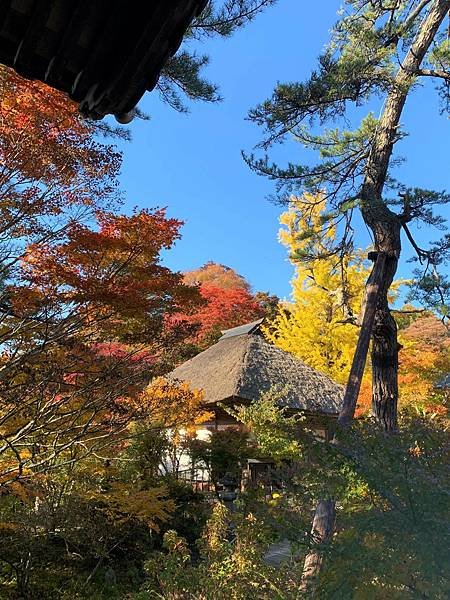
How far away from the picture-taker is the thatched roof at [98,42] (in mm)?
1213

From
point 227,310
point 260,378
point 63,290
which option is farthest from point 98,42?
point 227,310

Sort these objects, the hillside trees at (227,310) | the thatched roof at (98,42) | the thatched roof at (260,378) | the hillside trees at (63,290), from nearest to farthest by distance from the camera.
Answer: the thatched roof at (98,42) → the hillside trees at (63,290) → the thatched roof at (260,378) → the hillside trees at (227,310)

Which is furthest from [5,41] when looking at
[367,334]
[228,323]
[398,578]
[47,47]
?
[228,323]

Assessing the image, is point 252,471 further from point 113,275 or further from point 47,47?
point 47,47

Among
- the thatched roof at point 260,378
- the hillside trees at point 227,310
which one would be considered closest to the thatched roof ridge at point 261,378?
the thatched roof at point 260,378

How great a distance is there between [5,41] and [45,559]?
6175 millimetres

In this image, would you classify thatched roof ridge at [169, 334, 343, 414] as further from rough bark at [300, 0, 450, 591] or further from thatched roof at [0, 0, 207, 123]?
thatched roof at [0, 0, 207, 123]

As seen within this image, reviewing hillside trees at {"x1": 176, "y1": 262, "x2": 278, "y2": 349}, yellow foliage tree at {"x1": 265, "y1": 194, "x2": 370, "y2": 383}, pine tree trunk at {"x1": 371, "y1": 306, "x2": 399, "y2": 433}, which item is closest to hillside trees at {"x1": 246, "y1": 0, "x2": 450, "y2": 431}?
pine tree trunk at {"x1": 371, "y1": 306, "x2": 399, "y2": 433}

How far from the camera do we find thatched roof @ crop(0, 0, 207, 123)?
1213 mm

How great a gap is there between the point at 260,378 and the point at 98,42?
399 inches

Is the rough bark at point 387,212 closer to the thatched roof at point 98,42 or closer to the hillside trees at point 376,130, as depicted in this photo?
the hillside trees at point 376,130

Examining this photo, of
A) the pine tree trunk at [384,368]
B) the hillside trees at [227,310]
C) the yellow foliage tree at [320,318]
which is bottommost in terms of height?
the pine tree trunk at [384,368]

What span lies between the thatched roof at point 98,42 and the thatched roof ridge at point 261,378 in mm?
9242

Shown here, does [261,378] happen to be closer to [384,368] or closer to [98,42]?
[384,368]
